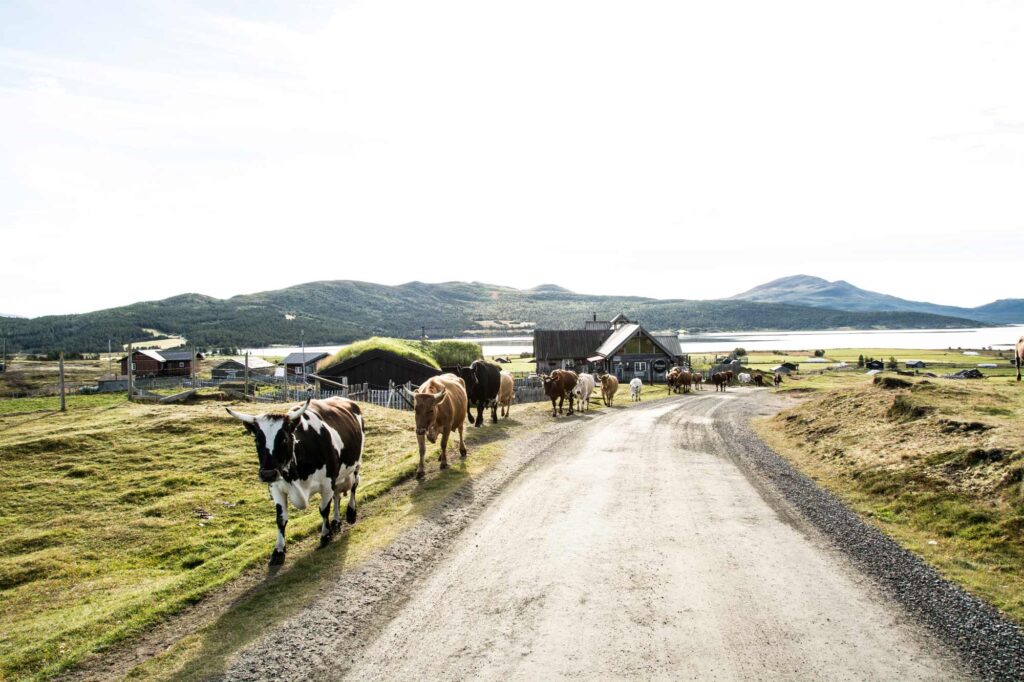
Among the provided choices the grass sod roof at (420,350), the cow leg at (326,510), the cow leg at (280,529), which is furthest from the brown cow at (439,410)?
the grass sod roof at (420,350)

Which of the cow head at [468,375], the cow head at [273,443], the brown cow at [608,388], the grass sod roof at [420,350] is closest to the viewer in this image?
the cow head at [273,443]

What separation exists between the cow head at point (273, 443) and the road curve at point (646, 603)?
109 inches

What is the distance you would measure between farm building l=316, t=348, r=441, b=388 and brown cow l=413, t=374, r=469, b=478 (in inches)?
816

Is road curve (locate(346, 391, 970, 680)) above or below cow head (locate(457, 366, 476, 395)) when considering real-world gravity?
below

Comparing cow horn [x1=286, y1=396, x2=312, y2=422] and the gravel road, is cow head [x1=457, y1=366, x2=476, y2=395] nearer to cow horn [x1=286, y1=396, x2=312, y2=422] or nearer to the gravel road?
the gravel road

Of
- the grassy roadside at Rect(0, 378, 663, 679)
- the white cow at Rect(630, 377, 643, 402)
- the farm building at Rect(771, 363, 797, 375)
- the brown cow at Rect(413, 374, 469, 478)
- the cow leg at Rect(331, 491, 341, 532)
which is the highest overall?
the brown cow at Rect(413, 374, 469, 478)

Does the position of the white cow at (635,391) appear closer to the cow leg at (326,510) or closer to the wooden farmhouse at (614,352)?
the wooden farmhouse at (614,352)

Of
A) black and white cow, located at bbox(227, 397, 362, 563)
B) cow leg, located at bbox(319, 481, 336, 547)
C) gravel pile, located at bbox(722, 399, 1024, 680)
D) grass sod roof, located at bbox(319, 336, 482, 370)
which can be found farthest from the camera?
grass sod roof, located at bbox(319, 336, 482, 370)

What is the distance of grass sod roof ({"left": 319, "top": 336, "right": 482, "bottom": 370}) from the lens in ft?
126

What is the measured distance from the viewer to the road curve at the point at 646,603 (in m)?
6.26

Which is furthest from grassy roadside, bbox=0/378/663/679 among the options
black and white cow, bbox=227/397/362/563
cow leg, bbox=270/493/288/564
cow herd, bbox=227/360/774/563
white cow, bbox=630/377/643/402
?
white cow, bbox=630/377/643/402

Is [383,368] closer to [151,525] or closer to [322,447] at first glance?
[151,525]

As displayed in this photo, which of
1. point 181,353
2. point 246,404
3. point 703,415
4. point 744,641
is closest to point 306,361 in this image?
point 181,353

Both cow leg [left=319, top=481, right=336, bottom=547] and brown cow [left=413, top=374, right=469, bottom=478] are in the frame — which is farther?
brown cow [left=413, top=374, right=469, bottom=478]
